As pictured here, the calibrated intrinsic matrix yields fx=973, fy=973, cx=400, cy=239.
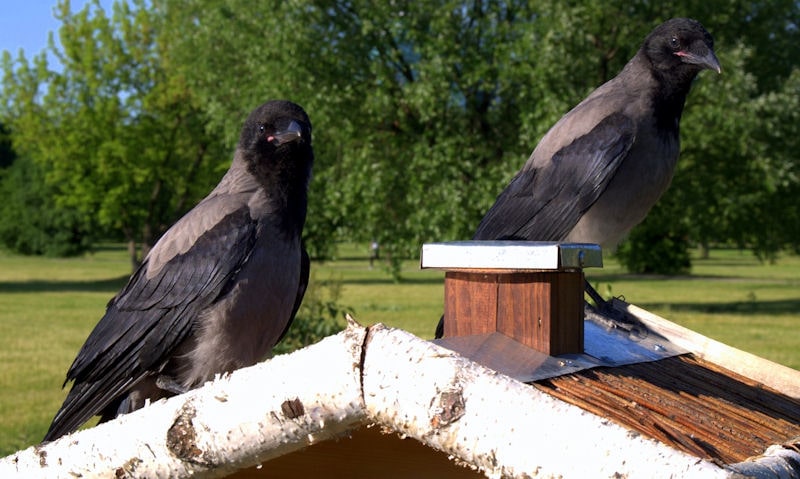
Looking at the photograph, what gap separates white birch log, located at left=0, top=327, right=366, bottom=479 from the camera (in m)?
1.75

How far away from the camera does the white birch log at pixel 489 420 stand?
1569 mm

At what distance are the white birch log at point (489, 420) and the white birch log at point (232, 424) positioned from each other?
0.21ft

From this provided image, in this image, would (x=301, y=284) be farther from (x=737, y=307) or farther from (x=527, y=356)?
(x=737, y=307)

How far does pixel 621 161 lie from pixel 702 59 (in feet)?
2.43

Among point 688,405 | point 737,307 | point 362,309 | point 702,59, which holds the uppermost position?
point 702,59

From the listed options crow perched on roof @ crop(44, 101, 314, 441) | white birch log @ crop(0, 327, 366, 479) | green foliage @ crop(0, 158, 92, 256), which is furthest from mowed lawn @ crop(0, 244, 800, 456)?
green foliage @ crop(0, 158, 92, 256)

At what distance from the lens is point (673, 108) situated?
18.8 feet

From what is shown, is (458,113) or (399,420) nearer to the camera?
(399,420)

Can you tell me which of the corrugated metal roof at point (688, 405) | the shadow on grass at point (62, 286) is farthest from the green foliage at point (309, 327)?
the shadow on grass at point (62, 286)

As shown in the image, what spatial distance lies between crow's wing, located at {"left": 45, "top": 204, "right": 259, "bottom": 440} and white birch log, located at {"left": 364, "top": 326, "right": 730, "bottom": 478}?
2.38m

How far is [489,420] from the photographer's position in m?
1.65

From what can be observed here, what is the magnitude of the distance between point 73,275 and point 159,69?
491 inches

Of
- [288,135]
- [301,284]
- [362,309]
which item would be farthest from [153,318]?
[362,309]

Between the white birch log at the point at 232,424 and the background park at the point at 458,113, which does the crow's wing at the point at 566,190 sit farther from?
the background park at the point at 458,113
